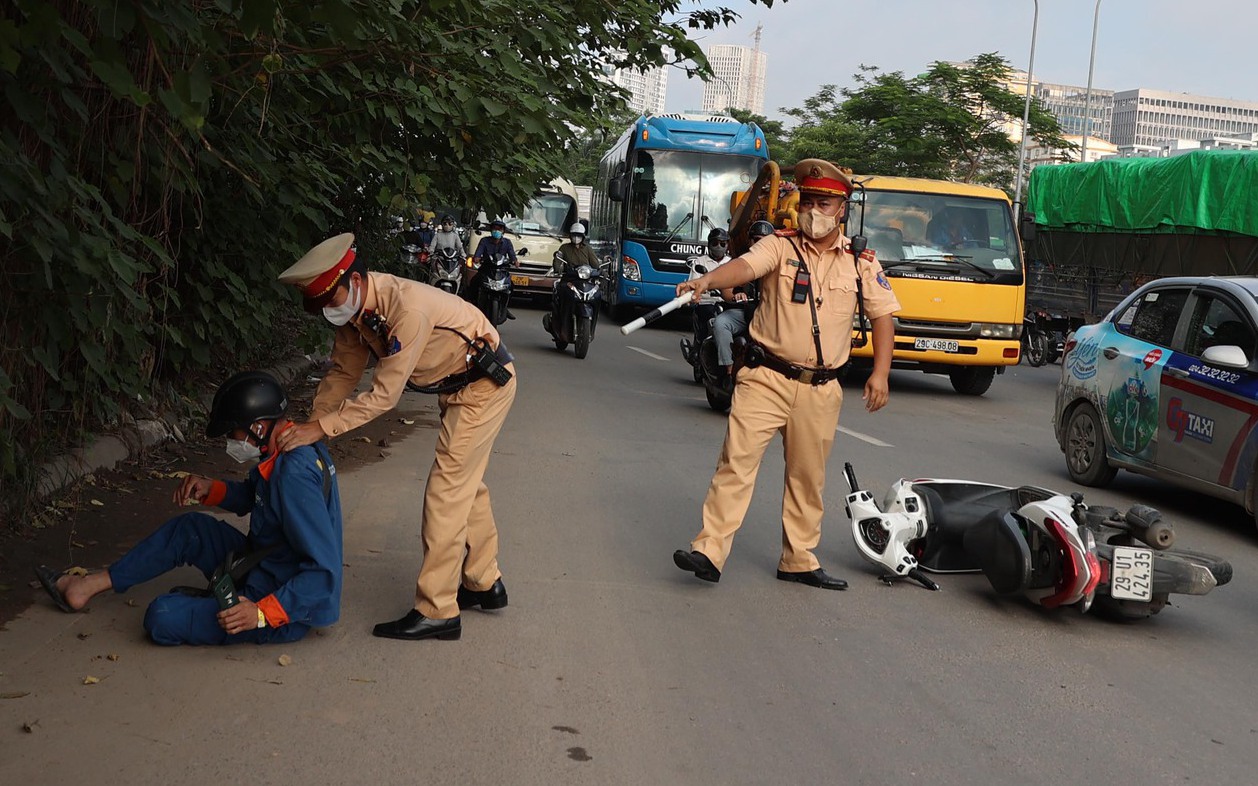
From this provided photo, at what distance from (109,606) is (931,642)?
3.43 meters

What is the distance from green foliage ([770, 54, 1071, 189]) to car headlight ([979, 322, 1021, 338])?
30.0m

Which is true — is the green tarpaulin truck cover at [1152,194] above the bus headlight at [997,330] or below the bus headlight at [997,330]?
above

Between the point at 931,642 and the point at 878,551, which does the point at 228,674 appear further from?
the point at 878,551

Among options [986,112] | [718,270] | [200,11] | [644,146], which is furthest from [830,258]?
[986,112]

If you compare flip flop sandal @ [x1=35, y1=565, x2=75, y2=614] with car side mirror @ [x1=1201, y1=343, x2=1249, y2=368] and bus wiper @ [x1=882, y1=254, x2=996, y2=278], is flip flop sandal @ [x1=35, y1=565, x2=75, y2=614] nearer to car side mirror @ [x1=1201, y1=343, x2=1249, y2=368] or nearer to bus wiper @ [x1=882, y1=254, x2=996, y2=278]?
car side mirror @ [x1=1201, y1=343, x2=1249, y2=368]

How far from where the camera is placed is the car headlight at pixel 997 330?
16094 mm

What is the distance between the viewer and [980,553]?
256 inches

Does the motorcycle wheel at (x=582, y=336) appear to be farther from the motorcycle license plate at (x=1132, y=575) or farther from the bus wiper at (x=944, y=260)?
the motorcycle license plate at (x=1132, y=575)

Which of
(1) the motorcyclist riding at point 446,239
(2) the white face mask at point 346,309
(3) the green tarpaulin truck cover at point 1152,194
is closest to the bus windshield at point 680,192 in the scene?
(1) the motorcyclist riding at point 446,239

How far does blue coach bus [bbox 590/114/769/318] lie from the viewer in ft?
81.6

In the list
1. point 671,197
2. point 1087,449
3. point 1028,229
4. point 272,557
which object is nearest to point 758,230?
point 1087,449

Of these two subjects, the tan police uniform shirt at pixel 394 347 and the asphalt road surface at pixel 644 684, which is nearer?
the asphalt road surface at pixel 644 684

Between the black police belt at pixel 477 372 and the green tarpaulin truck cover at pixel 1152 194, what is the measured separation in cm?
1706

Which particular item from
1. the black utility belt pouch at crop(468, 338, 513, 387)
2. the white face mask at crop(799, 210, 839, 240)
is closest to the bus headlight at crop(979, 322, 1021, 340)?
the white face mask at crop(799, 210, 839, 240)
